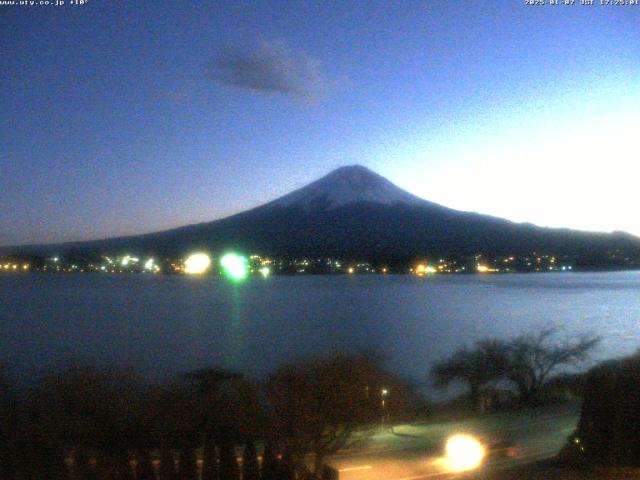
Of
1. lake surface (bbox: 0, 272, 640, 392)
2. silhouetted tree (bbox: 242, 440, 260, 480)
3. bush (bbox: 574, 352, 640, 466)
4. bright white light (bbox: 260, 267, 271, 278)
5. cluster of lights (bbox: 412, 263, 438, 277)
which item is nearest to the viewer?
silhouetted tree (bbox: 242, 440, 260, 480)

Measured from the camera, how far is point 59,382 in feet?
25.1

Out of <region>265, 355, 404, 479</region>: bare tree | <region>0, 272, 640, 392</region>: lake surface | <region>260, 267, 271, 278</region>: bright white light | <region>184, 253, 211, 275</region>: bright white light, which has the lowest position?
<region>0, 272, 640, 392</region>: lake surface

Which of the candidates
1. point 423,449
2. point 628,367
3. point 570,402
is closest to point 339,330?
point 570,402

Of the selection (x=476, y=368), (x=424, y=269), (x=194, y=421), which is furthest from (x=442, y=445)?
(x=424, y=269)

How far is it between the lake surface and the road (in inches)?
128

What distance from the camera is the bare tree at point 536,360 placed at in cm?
2054

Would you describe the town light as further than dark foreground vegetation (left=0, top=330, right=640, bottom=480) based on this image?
Yes

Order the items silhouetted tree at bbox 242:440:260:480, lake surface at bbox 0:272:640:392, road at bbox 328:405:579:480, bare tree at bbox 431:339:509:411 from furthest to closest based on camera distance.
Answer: lake surface at bbox 0:272:640:392
bare tree at bbox 431:339:509:411
road at bbox 328:405:579:480
silhouetted tree at bbox 242:440:260:480

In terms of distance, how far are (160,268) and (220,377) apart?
64934 mm

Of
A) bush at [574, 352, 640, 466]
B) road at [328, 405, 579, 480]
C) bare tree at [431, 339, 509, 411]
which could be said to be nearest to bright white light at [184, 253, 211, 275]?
bare tree at [431, 339, 509, 411]

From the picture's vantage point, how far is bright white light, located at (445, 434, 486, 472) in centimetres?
1008

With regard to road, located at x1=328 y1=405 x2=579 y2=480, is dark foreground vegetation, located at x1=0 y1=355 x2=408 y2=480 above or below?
above

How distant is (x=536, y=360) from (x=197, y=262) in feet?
175

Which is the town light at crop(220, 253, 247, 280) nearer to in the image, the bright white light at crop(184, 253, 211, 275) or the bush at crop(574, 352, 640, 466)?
the bright white light at crop(184, 253, 211, 275)
